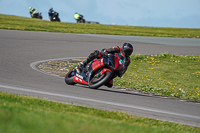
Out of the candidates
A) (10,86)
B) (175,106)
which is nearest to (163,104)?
(175,106)

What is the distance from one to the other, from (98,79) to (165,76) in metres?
4.62

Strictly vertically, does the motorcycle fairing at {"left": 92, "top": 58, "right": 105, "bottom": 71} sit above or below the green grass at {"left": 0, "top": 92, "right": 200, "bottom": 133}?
above

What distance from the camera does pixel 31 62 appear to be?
1283 cm

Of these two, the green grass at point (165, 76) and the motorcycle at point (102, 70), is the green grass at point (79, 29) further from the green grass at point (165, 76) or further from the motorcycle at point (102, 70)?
the motorcycle at point (102, 70)

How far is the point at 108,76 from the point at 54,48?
28.9 ft

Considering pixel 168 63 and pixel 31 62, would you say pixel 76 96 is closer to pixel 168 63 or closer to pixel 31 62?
pixel 31 62

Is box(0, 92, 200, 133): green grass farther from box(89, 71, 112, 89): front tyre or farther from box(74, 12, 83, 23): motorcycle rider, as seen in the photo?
box(74, 12, 83, 23): motorcycle rider

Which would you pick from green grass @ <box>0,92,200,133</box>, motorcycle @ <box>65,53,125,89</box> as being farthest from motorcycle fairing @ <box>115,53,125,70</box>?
green grass @ <box>0,92,200,133</box>

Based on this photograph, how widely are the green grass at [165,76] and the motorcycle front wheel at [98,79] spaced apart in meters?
2.08

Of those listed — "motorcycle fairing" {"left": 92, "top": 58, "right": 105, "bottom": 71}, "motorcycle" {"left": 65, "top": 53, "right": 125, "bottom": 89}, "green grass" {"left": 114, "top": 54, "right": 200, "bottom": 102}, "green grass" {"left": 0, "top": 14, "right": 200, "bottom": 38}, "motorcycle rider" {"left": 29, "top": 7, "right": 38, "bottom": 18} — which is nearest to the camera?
A: "motorcycle" {"left": 65, "top": 53, "right": 125, "bottom": 89}

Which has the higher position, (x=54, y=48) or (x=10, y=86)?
(x=54, y=48)

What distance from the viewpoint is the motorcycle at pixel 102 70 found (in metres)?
8.45

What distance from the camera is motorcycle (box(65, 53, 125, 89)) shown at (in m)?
8.45

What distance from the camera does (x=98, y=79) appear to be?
28.3ft
